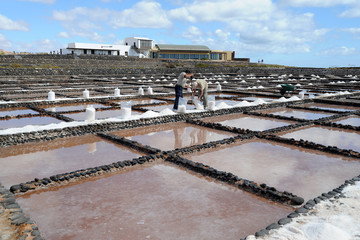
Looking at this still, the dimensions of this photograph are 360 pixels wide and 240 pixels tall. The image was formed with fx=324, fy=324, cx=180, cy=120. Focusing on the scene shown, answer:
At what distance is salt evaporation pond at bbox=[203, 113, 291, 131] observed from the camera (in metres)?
6.96

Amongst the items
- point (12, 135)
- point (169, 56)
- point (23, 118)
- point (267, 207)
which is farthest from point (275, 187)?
point (169, 56)

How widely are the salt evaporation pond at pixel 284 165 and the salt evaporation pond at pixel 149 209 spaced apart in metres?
0.50

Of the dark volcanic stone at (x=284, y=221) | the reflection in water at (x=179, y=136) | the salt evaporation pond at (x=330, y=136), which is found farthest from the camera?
the salt evaporation pond at (x=330, y=136)

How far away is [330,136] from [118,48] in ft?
139

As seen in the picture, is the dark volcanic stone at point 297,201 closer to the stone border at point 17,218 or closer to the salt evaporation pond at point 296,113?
the stone border at point 17,218

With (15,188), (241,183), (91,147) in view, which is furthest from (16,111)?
(241,183)

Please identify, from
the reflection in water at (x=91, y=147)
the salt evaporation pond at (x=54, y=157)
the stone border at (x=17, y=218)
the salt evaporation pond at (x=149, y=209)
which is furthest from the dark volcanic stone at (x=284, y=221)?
the reflection in water at (x=91, y=147)

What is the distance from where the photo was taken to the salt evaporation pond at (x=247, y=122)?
6961 mm

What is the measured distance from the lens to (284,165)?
14.0 ft

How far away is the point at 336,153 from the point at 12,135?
5.11 m

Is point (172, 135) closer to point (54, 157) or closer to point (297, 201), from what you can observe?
point (54, 157)

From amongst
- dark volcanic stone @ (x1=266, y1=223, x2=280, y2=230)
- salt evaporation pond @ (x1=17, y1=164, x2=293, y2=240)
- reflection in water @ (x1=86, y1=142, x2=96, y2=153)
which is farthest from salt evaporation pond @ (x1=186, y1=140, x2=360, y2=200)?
reflection in water @ (x1=86, y1=142, x2=96, y2=153)

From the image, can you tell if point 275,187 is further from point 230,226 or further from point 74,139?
point 74,139

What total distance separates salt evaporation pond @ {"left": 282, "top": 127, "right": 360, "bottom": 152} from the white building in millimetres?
→ 38242
